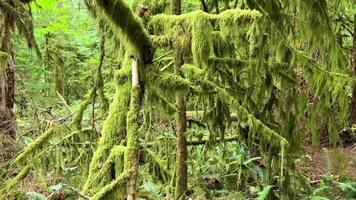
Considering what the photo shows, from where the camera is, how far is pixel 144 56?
3400 millimetres

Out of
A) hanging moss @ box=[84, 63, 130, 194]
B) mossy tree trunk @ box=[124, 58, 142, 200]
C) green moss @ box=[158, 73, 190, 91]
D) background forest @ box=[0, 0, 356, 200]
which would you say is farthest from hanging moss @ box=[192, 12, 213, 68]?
hanging moss @ box=[84, 63, 130, 194]

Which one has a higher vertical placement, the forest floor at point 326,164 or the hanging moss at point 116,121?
the hanging moss at point 116,121

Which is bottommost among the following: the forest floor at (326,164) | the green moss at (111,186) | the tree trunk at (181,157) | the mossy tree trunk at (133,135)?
the forest floor at (326,164)

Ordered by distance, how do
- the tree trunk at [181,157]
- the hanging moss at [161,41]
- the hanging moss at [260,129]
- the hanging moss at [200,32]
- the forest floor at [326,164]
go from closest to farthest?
the hanging moss at [200,32], the hanging moss at [161,41], the hanging moss at [260,129], the tree trunk at [181,157], the forest floor at [326,164]

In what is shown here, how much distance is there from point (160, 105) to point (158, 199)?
9.68ft

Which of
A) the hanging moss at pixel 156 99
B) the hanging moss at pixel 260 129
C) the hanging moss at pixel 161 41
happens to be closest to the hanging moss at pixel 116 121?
the hanging moss at pixel 156 99

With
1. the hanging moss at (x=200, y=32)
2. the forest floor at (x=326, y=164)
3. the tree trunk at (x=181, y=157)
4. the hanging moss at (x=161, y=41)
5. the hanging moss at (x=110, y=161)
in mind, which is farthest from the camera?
the forest floor at (x=326, y=164)

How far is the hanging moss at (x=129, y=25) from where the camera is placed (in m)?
2.94

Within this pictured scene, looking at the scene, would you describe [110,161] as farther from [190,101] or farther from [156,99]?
[190,101]

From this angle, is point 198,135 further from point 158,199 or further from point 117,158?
point 117,158

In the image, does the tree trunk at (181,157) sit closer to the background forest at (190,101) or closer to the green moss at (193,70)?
the background forest at (190,101)

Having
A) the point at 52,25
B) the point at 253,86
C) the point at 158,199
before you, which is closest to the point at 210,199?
the point at 158,199

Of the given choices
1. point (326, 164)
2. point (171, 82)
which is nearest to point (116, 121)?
point (171, 82)

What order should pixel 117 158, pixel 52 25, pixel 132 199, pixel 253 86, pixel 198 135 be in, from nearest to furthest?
pixel 132 199 < pixel 117 158 < pixel 253 86 < pixel 198 135 < pixel 52 25
